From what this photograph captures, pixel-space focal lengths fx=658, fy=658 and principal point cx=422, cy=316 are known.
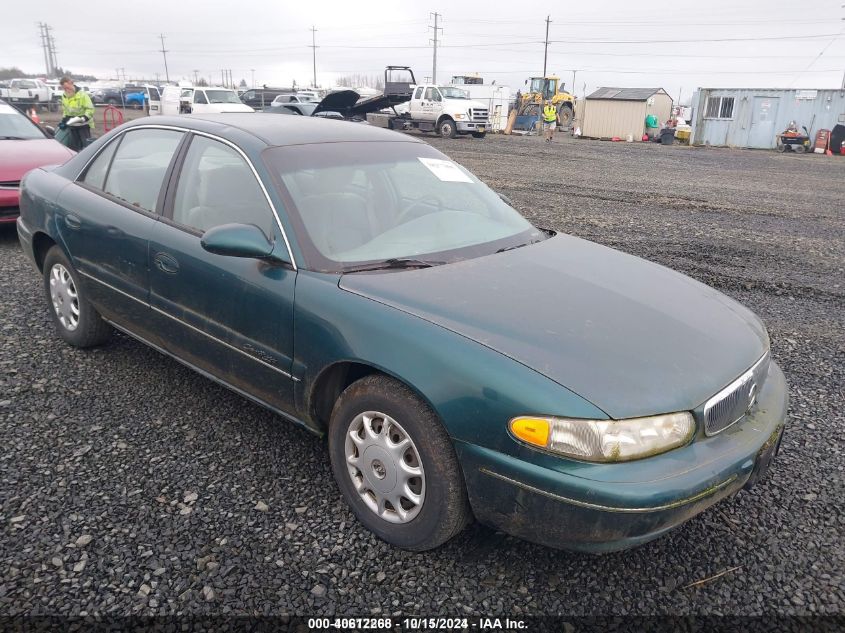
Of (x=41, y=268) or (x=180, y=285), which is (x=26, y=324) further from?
(x=180, y=285)

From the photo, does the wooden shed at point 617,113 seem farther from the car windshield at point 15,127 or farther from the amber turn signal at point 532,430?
the amber turn signal at point 532,430

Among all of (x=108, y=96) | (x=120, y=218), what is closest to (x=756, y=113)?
(x=120, y=218)

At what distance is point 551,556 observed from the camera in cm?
257

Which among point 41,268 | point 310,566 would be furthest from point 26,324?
point 310,566

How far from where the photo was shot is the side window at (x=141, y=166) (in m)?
3.57

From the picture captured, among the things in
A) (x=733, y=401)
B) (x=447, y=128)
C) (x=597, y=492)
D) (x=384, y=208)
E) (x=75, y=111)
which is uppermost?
(x=75, y=111)

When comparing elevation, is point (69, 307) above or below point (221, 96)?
below

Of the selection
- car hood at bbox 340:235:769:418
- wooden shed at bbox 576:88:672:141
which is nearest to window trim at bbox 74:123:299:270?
car hood at bbox 340:235:769:418

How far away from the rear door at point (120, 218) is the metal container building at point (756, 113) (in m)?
30.6

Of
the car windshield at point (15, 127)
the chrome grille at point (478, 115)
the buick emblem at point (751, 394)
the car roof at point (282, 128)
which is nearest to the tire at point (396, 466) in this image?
the buick emblem at point (751, 394)

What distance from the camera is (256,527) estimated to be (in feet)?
8.75

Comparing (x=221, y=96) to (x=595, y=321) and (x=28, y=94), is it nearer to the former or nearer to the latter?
(x=28, y=94)

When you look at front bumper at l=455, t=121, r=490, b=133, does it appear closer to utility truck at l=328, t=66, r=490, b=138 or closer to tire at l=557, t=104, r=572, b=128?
utility truck at l=328, t=66, r=490, b=138

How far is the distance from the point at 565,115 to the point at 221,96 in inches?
808
